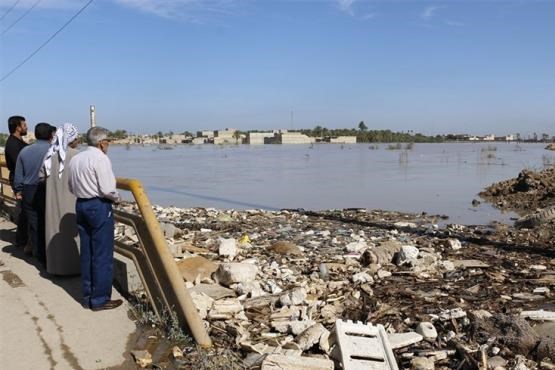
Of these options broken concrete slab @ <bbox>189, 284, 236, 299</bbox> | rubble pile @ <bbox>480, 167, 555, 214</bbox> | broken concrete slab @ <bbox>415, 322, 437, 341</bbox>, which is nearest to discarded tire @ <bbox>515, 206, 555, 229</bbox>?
rubble pile @ <bbox>480, 167, 555, 214</bbox>

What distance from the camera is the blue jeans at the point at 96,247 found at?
457 cm

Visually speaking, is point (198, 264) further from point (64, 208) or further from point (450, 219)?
point (450, 219)

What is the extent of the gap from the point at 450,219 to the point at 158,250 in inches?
500

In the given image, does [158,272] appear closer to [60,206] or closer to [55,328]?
[55,328]

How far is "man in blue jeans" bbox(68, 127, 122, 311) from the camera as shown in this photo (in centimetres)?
453

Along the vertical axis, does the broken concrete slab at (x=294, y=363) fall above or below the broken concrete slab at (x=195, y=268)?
below

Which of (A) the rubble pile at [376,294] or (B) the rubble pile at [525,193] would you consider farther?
(B) the rubble pile at [525,193]

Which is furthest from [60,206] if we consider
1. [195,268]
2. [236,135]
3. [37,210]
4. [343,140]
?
[236,135]

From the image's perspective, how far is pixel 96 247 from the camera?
4.63 m

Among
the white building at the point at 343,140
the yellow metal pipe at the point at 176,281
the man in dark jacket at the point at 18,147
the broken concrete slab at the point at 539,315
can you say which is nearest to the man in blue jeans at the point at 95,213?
the yellow metal pipe at the point at 176,281

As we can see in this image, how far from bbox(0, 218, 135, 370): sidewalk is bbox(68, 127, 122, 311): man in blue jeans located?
19 centimetres

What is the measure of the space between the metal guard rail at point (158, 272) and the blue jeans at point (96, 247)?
23cm

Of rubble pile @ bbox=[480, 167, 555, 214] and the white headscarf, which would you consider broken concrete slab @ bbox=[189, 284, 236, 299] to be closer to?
the white headscarf

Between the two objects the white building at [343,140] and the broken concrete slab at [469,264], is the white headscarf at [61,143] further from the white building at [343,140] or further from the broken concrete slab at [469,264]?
the white building at [343,140]
